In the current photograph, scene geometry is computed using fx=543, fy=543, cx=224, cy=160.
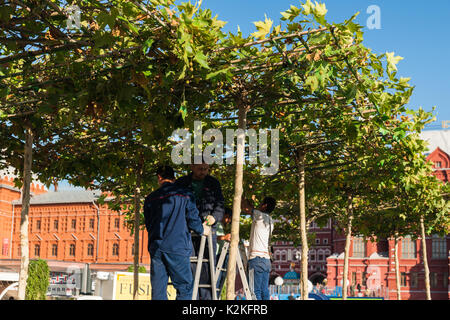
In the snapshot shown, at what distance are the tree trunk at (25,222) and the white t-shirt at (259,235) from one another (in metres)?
3.35

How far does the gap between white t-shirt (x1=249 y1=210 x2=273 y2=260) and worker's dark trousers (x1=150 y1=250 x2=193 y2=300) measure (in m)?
1.94

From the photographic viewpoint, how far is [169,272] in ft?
20.6

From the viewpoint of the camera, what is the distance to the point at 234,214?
7148 millimetres

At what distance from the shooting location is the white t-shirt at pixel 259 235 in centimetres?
807

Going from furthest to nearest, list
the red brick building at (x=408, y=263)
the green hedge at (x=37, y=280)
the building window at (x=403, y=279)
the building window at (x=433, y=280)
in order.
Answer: the building window at (x=403, y=279) < the red brick building at (x=408, y=263) < the building window at (x=433, y=280) < the green hedge at (x=37, y=280)

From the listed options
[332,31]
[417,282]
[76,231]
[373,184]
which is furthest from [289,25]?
[76,231]

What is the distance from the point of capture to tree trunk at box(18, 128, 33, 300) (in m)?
8.04

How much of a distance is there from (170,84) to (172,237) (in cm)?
186

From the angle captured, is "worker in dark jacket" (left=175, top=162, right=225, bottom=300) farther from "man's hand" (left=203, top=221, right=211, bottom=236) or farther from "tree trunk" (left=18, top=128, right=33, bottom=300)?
"tree trunk" (left=18, top=128, right=33, bottom=300)

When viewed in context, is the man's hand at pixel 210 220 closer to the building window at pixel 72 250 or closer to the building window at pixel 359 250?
the building window at pixel 359 250

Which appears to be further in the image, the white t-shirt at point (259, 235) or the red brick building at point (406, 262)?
the red brick building at point (406, 262)

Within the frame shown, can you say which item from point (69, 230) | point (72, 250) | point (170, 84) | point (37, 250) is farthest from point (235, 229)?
point (37, 250)

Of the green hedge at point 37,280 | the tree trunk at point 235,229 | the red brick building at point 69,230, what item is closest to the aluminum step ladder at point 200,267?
the tree trunk at point 235,229

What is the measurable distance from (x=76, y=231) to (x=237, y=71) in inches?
3123
